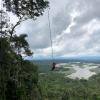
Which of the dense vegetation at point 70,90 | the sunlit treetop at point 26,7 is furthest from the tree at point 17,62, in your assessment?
the dense vegetation at point 70,90

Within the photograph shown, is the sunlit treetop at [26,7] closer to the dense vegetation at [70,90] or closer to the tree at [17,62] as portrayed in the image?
the tree at [17,62]

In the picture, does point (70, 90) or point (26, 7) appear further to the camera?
point (70, 90)

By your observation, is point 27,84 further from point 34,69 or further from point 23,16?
point 23,16

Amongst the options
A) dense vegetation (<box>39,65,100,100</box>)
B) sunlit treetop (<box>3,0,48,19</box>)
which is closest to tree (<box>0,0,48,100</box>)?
sunlit treetop (<box>3,0,48,19</box>)

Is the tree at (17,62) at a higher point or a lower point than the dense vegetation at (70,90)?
higher

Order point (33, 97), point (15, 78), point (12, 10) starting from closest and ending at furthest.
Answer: point (12, 10) → point (15, 78) → point (33, 97)

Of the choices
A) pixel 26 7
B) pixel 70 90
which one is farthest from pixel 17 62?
pixel 70 90

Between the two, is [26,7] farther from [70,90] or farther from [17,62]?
[70,90]

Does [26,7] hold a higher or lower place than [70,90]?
higher

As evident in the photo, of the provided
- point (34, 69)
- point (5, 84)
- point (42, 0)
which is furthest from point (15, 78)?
point (42, 0)

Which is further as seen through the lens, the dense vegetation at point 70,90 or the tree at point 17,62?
the dense vegetation at point 70,90

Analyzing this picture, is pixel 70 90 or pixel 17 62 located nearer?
pixel 17 62
